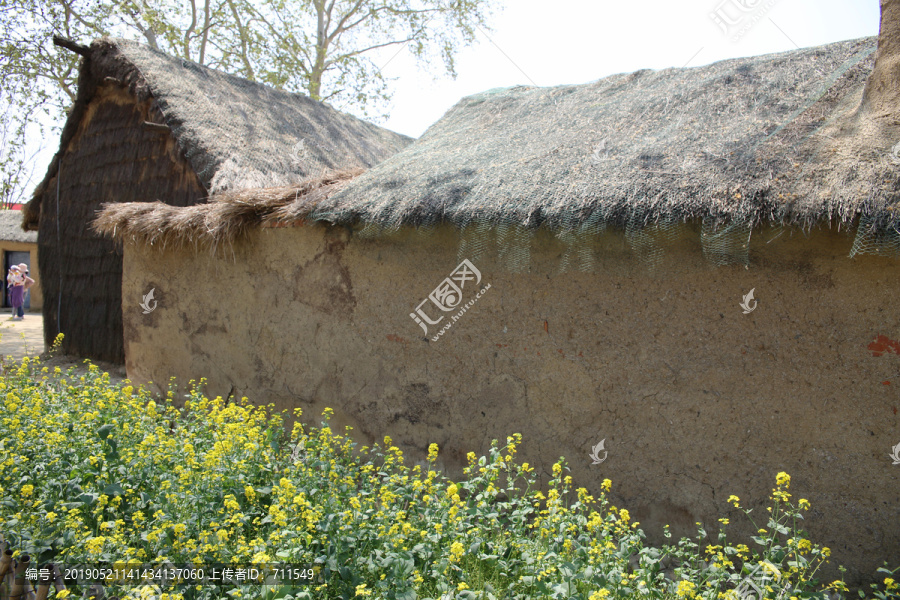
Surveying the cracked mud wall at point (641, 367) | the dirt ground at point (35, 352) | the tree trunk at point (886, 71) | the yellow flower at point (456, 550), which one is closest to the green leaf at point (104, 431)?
the cracked mud wall at point (641, 367)

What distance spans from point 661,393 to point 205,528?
2201 mm

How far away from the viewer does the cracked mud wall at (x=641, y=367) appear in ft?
8.64

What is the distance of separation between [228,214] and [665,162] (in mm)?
3181

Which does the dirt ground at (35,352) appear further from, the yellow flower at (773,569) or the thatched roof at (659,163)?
the yellow flower at (773,569)

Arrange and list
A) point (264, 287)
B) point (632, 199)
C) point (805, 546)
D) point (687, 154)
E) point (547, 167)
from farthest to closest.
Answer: point (264, 287)
point (547, 167)
point (687, 154)
point (632, 199)
point (805, 546)

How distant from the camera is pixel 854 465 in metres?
2.62

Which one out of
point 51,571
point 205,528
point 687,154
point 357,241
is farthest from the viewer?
point 357,241

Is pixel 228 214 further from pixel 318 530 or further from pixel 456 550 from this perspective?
pixel 456 550

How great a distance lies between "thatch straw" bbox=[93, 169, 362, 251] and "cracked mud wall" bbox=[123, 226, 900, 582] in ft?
0.68

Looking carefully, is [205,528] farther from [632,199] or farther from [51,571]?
[632,199]

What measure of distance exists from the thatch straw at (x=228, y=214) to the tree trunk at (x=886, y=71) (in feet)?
10.5

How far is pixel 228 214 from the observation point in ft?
15.2

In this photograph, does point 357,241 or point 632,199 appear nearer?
point 632,199

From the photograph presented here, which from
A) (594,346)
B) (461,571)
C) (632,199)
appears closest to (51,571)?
(461,571)
